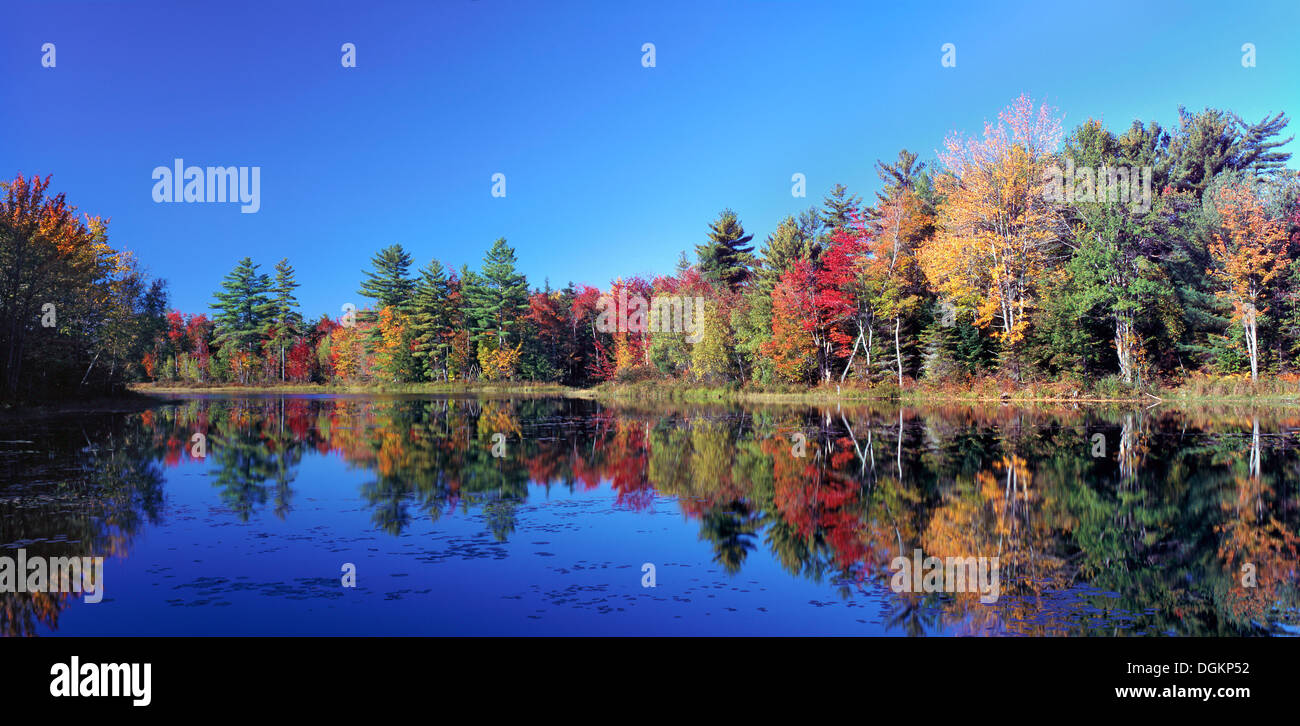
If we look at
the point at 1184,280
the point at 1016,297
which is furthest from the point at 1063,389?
the point at 1184,280

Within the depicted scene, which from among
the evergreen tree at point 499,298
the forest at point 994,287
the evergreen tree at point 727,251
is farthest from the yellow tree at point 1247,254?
the evergreen tree at point 499,298

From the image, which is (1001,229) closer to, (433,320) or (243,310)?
(433,320)

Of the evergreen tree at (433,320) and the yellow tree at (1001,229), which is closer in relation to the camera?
the yellow tree at (1001,229)

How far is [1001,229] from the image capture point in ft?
123

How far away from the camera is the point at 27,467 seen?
50.5ft

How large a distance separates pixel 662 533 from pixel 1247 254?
37.4 metres

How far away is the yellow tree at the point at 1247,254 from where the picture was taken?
34438 millimetres

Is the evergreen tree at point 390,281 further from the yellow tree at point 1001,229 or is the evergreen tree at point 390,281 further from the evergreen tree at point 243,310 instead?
the yellow tree at point 1001,229

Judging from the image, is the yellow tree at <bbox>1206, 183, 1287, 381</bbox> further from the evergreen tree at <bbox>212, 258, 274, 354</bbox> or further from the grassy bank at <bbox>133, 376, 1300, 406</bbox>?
the evergreen tree at <bbox>212, 258, 274, 354</bbox>

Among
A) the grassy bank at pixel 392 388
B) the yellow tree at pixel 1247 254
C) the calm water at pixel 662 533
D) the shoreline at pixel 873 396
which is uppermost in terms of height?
the yellow tree at pixel 1247 254

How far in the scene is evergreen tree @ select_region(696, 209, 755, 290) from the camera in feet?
213

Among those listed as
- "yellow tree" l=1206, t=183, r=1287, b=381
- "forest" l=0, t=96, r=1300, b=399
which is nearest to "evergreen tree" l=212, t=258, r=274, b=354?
"forest" l=0, t=96, r=1300, b=399

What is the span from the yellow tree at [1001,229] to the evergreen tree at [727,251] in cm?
2654
